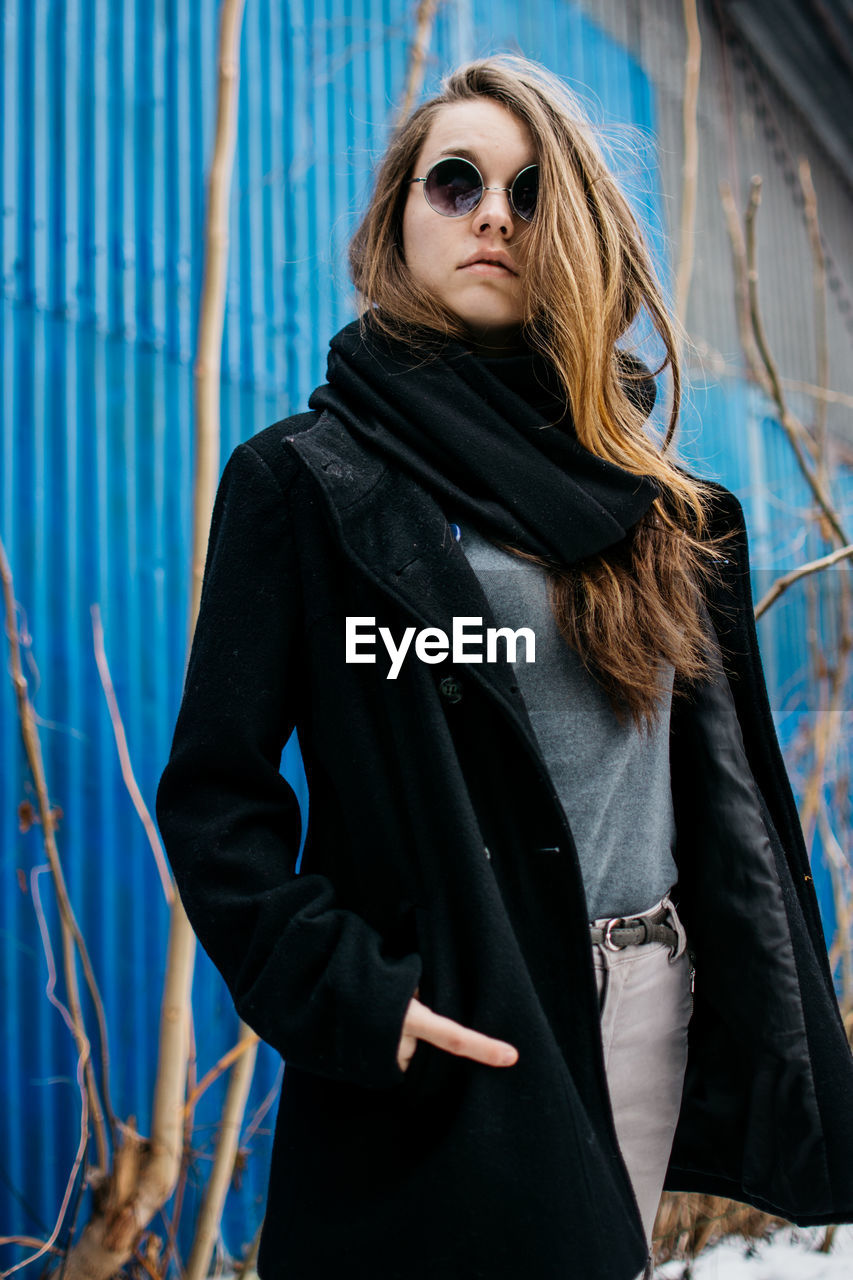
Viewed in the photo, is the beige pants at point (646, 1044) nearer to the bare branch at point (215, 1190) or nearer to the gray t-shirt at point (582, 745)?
the gray t-shirt at point (582, 745)

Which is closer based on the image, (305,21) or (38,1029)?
(38,1029)

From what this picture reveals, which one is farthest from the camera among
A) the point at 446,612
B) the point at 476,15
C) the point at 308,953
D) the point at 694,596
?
the point at 476,15

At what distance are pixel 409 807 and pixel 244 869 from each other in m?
0.20

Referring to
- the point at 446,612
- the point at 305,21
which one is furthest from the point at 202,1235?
the point at 305,21

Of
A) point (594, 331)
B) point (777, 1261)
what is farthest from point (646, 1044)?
point (777, 1261)

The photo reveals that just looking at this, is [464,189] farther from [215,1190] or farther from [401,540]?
[215,1190]

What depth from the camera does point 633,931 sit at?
1.32m

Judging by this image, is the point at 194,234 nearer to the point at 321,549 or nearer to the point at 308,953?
the point at 321,549

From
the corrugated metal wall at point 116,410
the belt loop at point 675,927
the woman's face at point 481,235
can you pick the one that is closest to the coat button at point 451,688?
the belt loop at point 675,927

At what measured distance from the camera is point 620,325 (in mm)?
1548

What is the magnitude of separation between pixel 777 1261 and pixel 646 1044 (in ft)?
5.07

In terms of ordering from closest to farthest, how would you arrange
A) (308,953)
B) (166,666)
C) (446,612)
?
1. (308,953)
2. (446,612)
3. (166,666)

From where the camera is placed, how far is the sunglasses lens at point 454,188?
1.45 metres

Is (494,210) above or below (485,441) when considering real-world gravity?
above
